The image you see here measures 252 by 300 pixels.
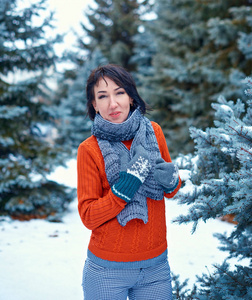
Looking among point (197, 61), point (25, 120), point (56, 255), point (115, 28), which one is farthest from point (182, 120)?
point (115, 28)

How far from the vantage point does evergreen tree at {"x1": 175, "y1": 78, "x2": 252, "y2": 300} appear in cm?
151

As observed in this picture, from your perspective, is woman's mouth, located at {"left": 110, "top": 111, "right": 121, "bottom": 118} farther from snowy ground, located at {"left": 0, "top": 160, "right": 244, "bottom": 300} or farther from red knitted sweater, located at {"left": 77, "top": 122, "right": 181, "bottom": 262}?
snowy ground, located at {"left": 0, "top": 160, "right": 244, "bottom": 300}

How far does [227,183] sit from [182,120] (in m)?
7.25

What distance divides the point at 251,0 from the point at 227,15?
75 cm

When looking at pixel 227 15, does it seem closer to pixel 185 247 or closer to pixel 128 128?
pixel 185 247

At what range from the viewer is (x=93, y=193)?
149 cm

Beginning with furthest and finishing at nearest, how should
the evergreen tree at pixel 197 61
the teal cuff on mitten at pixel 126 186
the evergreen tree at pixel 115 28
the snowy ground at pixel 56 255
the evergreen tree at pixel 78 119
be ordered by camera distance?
the evergreen tree at pixel 115 28 → the evergreen tree at pixel 78 119 → the evergreen tree at pixel 197 61 → the snowy ground at pixel 56 255 → the teal cuff on mitten at pixel 126 186

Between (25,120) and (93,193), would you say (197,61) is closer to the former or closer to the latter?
(25,120)

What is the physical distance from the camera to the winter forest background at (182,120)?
179 cm

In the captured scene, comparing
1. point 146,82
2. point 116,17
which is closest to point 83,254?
point 146,82

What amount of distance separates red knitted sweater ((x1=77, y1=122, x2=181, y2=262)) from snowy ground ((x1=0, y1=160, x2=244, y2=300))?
2.86 ft

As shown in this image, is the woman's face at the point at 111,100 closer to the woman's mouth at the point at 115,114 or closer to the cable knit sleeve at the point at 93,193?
the woman's mouth at the point at 115,114

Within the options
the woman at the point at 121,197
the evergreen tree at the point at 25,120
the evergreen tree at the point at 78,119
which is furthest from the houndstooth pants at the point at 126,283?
the evergreen tree at the point at 78,119

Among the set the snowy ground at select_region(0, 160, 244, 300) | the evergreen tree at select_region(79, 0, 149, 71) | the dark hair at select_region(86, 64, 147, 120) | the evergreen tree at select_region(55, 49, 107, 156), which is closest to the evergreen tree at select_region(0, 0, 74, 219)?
the snowy ground at select_region(0, 160, 244, 300)
